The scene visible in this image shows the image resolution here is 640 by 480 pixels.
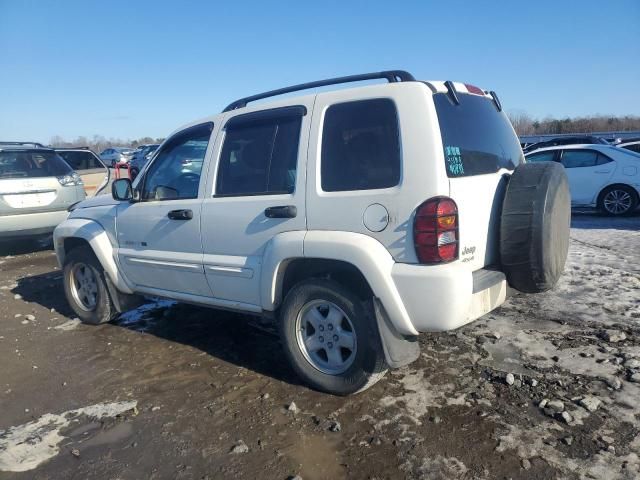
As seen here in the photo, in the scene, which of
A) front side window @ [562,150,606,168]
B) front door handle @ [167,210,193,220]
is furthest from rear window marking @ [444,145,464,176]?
front side window @ [562,150,606,168]

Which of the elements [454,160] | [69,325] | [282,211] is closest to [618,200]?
[454,160]

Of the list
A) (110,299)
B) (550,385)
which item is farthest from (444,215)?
(110,299)

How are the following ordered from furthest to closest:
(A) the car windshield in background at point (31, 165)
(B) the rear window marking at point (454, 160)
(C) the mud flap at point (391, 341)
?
(A) the car windshield in background at point (31, 165)
(C) the mud flap at point (391, 341)
(B) the rear window marking at point (454, 160)

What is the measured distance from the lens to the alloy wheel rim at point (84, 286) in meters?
5.03

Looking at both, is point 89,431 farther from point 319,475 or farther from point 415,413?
point 415,413

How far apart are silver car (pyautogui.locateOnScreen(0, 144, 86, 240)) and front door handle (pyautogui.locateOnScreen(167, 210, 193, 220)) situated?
16.9 feet

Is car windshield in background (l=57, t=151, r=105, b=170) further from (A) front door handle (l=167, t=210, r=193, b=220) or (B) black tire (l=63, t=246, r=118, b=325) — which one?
(A) front door handle (l=167, t=210, r=193, b=220)

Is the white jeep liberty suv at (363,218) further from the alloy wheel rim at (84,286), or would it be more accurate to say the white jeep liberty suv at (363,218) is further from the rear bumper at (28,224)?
the rear bumper at (28,224)

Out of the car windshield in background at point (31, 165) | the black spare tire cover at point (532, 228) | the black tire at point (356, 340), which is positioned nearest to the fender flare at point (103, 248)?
the black tire at point (356, 340)

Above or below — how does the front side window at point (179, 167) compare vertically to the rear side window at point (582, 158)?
above

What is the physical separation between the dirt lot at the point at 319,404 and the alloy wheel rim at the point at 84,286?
31 cm

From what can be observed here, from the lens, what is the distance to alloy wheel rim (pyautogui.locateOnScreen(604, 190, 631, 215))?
33.7 ft

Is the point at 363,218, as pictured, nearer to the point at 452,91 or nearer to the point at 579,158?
the point at 452,91

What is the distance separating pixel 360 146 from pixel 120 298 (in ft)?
10.1
